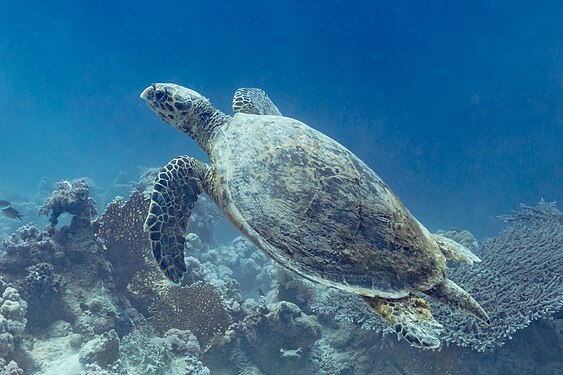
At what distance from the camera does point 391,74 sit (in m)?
50.4

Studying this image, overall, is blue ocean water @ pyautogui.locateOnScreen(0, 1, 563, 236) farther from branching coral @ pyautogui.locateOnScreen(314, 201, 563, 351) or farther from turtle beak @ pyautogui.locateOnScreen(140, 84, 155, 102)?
turtle beak @ pyautogui.locateOnScreen(140, 84, 155, 102)

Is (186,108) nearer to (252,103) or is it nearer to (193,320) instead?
(252,103)

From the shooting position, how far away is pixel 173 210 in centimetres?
430

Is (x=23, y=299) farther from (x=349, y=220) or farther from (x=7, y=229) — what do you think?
(x=7, y=229)

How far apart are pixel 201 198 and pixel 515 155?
141 feet

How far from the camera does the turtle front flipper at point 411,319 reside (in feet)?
9.15

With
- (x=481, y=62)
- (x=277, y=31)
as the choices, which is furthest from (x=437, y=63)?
(x=277, y=31)

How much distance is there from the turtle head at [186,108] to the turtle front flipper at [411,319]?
3.01 meters

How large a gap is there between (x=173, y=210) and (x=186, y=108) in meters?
1.57

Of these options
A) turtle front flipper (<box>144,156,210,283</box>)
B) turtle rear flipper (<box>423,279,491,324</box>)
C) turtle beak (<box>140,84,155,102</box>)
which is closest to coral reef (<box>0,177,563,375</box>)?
turtle front flipper (<box>144,156,210,283</box>)

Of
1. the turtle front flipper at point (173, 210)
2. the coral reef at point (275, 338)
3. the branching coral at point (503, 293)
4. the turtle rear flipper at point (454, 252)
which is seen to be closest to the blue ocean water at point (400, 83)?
the branching coral at point (503, 293)

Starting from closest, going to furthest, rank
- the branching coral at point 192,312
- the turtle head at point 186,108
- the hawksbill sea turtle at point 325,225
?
the hawksbill sea turtle at point 325,225, the turtle head at point 186,108, the branching coral at point 192,312

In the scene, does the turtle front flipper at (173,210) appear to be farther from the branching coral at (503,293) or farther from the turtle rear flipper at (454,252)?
the turtle rear flipper at (454,252)

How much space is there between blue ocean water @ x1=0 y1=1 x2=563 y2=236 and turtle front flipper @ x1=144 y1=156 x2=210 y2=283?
111 feet
